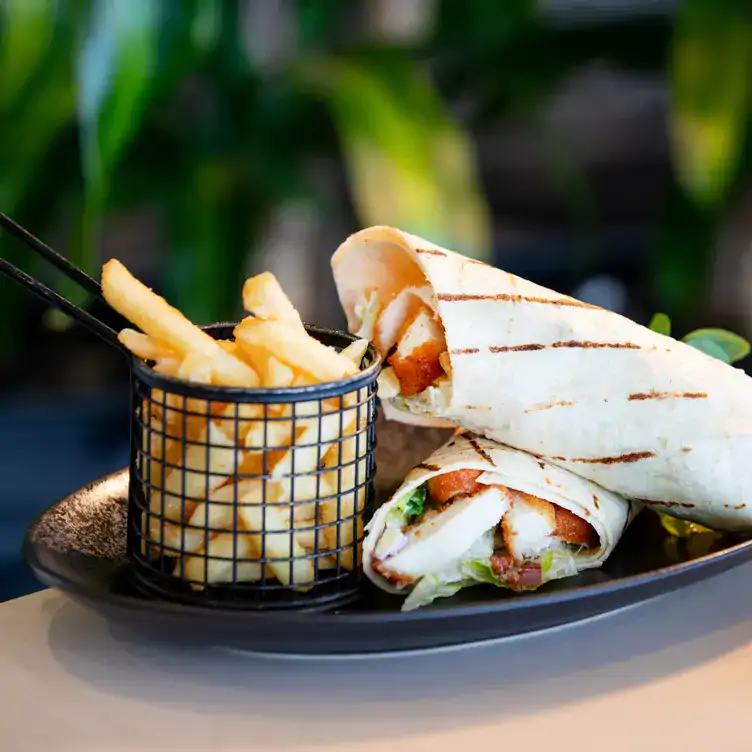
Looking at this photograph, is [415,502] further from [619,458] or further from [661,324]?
[661,324]

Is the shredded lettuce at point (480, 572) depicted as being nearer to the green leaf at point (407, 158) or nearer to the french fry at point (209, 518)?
the french fry at point (209, 518)

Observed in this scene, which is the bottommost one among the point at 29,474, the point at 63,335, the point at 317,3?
the point at 29,474

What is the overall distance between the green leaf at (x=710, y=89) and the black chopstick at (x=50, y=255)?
62.3 inches

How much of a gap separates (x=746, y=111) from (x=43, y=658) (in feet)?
6.18

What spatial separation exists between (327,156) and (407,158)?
0.52 metres

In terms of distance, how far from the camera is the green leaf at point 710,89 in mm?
2271

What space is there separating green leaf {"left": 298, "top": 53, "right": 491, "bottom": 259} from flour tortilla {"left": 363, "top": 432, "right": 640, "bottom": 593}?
1088 millimetres

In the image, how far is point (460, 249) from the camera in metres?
2.21

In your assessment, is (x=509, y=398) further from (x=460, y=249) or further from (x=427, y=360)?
(x=460, y=249)

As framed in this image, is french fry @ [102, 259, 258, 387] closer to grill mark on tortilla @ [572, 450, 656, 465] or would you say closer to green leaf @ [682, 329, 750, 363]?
grill mark on tortilla @ [572, 450, 656, 465]

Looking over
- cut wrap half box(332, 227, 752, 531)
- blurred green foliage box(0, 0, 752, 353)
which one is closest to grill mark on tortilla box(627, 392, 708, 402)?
cut wrap half box(332, 227, 752, 531)

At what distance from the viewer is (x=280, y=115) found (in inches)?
101

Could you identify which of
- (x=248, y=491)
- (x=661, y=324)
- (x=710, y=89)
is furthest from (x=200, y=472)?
(x=710, y=89)

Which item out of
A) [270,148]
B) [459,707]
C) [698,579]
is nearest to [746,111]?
[270,148]
